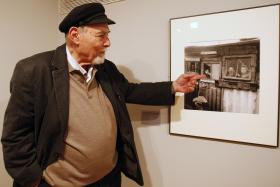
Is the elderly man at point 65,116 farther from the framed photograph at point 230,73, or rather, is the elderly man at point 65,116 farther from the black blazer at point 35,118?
the framed photograph at point 230,73

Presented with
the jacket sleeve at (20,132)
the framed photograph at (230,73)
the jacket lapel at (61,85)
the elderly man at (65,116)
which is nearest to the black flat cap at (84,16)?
the elderly man at (65,116)

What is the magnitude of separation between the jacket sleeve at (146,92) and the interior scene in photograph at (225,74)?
0.12 metres

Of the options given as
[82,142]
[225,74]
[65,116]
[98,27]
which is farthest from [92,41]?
[225,74]

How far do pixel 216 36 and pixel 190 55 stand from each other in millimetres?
169

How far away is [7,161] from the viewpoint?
1241 millimetres

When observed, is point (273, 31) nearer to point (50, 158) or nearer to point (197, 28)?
point (197, 28)

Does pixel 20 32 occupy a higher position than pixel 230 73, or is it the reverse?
pixel 20 32

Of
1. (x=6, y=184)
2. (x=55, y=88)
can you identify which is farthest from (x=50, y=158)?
(x=6, y=184)

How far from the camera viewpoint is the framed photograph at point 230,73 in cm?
122

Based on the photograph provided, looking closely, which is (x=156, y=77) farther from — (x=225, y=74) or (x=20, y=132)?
(x=20, y=132)

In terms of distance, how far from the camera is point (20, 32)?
1.79 meters

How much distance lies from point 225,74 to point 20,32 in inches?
54.5

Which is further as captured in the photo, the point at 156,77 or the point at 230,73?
the point at 156,77

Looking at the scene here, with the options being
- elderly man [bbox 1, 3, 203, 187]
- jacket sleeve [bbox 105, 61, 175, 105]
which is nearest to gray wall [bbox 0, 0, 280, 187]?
jacket sleeve [bbox 105, 61, 175, 105]
